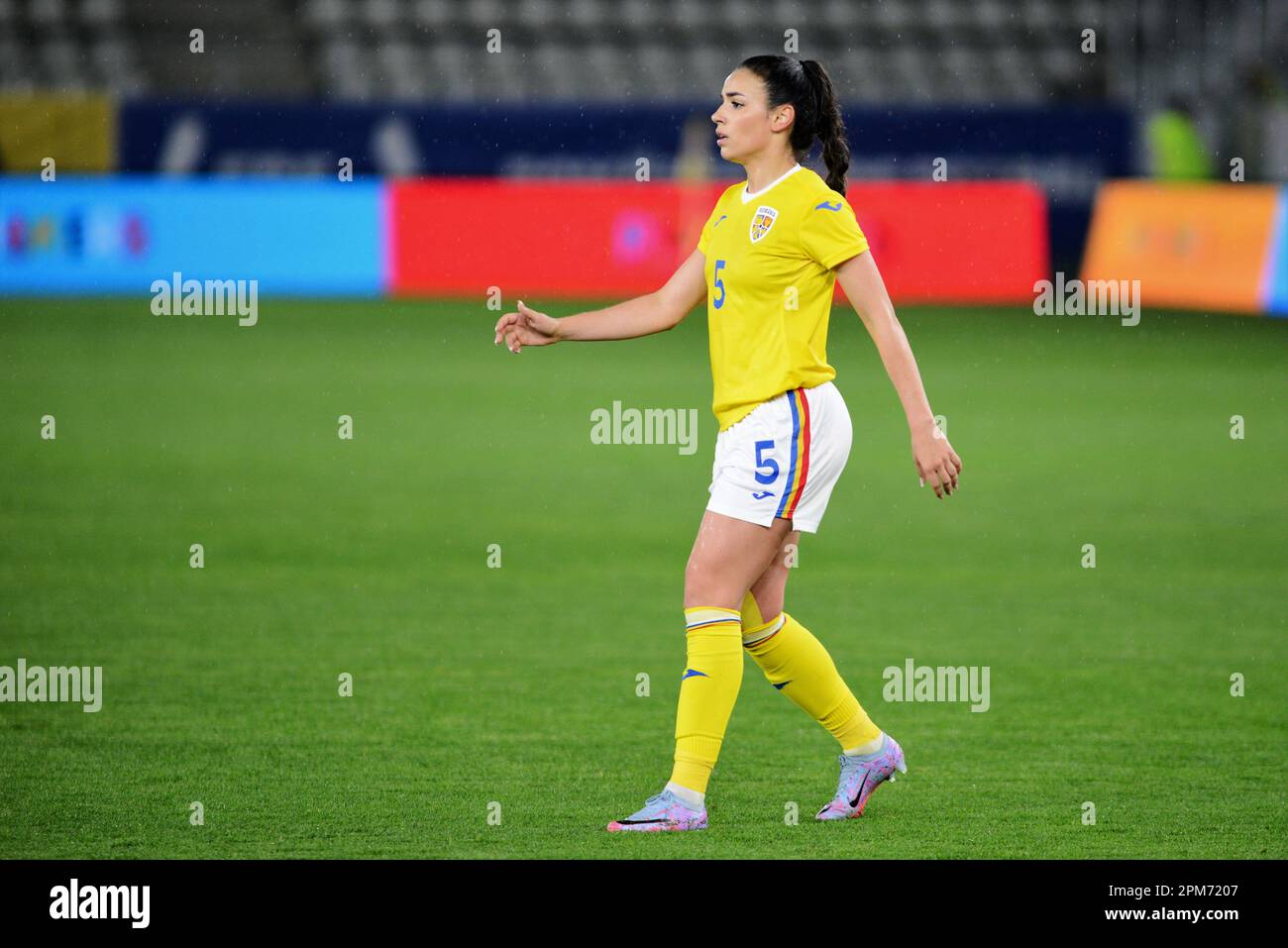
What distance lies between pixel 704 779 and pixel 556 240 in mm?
15153

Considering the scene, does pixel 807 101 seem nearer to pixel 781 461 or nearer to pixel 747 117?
pixel 747 117

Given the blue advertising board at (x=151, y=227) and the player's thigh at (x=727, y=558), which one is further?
the blue advertising board at (x=151, y=227)

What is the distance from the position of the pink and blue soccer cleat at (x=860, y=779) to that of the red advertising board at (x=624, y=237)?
14.6 m

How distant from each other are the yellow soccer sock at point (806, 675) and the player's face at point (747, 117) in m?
1.16

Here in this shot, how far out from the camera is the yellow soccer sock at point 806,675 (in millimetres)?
4898

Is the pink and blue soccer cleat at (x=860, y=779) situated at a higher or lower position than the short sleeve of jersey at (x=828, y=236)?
lower
